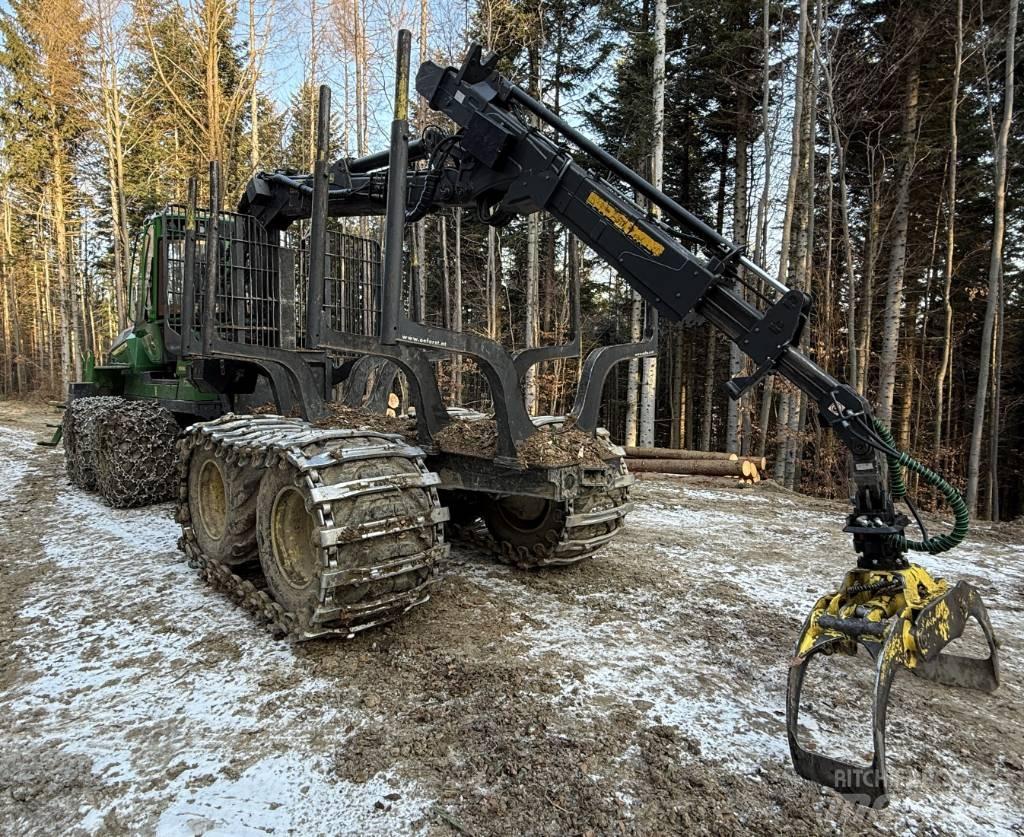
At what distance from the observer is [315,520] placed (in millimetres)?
2996

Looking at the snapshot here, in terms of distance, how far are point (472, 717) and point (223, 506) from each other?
2637 millimetres

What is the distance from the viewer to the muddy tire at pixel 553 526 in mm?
4289

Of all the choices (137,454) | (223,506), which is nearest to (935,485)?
(223,506)

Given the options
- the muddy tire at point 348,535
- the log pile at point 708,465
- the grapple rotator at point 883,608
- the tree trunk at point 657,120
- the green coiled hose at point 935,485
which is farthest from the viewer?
the tree trunk at point 657,120

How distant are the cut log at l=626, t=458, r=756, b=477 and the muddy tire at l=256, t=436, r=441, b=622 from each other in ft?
27.0

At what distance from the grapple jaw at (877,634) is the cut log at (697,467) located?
25.8ft

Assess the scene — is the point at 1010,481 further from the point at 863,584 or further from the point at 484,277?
the point at 863,584

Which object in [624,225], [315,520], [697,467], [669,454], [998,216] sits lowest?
[697,467]

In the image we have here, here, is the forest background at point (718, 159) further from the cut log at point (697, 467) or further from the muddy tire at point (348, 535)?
the muddy tire at point (348, 535)

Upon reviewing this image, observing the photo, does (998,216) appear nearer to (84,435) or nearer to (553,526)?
(553,526)

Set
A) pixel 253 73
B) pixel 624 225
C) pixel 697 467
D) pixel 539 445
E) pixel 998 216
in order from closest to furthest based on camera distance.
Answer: pixel 624 225 → pixel 539 445 → pixel 697 467 → pixel 998 216 → pixel 253 73

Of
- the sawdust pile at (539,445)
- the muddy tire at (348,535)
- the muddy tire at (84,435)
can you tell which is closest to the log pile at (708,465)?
the sawdust pile at (539,445)

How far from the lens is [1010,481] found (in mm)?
21203

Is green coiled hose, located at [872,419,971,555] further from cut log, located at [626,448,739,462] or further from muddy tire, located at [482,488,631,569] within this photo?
cut log, located at [626,448,739,462]
